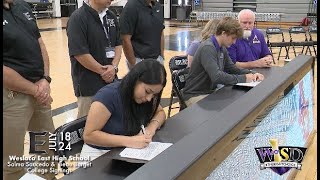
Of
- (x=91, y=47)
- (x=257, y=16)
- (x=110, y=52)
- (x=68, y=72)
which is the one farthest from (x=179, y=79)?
(x=257, y=16)

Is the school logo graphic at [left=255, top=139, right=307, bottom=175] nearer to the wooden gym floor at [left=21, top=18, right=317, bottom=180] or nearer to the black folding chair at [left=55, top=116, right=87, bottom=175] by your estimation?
the wooden gym floor at [left=21, top=18, right=317, bottom=180]

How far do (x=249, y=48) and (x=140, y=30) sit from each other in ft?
4.21

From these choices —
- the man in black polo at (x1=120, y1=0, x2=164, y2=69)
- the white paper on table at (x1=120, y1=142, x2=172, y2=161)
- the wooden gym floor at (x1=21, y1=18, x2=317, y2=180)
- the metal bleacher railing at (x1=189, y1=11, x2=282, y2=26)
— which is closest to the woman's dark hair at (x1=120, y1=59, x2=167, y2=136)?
the white paper on table at (x1=120, y1=142, x2=172, y2=161)

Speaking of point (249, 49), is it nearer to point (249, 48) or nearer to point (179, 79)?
point (249, 48)

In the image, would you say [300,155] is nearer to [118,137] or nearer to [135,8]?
[118,137]

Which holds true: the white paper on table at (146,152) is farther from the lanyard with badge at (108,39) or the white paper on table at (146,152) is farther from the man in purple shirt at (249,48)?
the man in purple shirt at (249,48)

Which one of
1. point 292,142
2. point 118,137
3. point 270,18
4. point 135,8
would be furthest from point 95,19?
point 270,18

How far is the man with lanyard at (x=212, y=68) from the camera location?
310 cm

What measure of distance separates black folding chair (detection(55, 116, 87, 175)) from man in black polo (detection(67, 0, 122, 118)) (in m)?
0.81

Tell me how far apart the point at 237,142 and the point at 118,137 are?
1.96ft

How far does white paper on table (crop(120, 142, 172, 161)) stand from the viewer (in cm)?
168

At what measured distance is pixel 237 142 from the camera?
153 centimetres

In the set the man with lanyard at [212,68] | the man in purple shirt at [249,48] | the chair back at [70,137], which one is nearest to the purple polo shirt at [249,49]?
the man in purple shirt at [249,48]

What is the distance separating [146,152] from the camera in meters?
1.73
